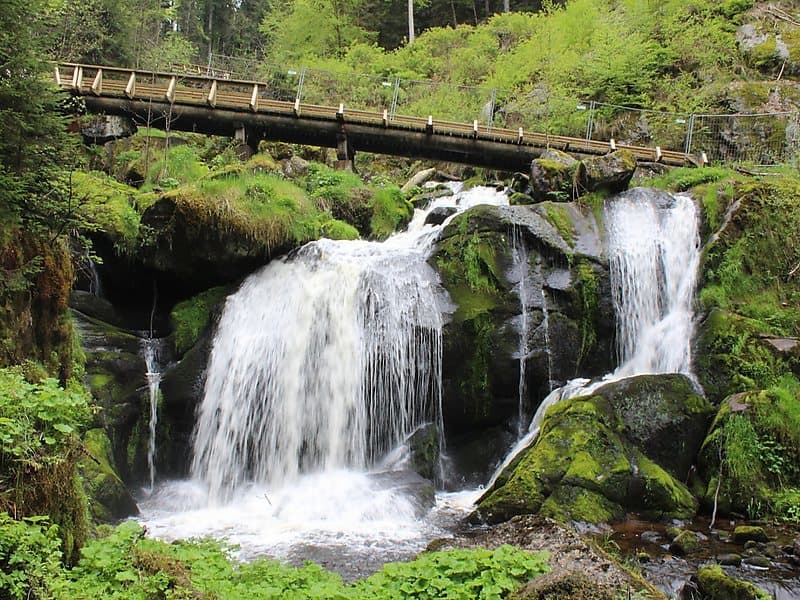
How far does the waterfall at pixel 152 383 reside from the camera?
10070 mm

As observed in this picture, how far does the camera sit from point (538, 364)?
1036cm

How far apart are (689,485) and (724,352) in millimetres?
2366

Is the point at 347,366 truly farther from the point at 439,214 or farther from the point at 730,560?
the point at 730,560

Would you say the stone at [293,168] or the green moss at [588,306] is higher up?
the stone at [293,168]

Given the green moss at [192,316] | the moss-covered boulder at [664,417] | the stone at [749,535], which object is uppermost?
the green moss at [192,316]

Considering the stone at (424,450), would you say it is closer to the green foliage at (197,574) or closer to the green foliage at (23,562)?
the green foliage at (197,574)

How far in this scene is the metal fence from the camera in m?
17.3

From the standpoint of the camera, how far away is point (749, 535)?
6.71m

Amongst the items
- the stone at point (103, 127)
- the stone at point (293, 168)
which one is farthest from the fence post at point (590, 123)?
the stone at point (103, 127)

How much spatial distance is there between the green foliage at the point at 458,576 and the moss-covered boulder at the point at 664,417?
4290 mm

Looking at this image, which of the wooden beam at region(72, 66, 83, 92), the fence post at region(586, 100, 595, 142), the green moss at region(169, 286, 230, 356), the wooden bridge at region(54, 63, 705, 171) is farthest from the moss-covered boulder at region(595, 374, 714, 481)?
the wooden beam at region(72, 66, 83, 92)

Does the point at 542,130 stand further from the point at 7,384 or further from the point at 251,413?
the point at 7,384

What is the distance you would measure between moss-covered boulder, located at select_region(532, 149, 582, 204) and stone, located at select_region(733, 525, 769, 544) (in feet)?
24.4

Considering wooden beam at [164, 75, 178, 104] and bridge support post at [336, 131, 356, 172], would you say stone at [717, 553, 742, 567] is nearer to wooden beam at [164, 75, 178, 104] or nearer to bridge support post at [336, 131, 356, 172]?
bridge support post at [336, 131, 356, 172]
